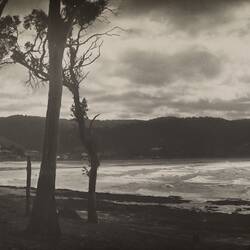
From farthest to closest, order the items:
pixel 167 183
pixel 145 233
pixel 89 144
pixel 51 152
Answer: pixel 167 183, pixel 89 144, pixel 145 233, pixel 51 152

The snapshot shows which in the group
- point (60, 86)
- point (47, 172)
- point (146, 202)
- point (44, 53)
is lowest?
point (146, 202)

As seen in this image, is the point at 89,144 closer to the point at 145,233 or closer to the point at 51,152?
the point at 145,233

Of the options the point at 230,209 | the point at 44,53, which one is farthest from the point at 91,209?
the point at 230,209

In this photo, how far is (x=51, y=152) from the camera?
574 inches

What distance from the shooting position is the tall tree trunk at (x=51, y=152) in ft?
46.6

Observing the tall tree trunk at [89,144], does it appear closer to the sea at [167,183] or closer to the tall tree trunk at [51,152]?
the sea at [167,183]

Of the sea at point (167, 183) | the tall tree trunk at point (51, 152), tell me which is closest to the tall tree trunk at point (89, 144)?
the sea at point (167, 183)

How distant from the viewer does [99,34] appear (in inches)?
714

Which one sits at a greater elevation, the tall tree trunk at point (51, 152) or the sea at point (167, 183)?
the tall tree trunk at point (51, 152)

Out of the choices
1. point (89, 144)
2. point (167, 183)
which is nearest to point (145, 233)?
point (89, 144)

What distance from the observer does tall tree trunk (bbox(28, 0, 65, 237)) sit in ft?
46.6

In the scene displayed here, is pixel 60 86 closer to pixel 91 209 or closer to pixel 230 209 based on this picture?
pixel 91 209

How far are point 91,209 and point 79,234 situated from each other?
5.18m

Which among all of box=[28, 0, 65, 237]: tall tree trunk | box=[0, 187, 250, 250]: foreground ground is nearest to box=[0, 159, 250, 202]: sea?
box=[0, 187, 250, 250]: foreground ground
